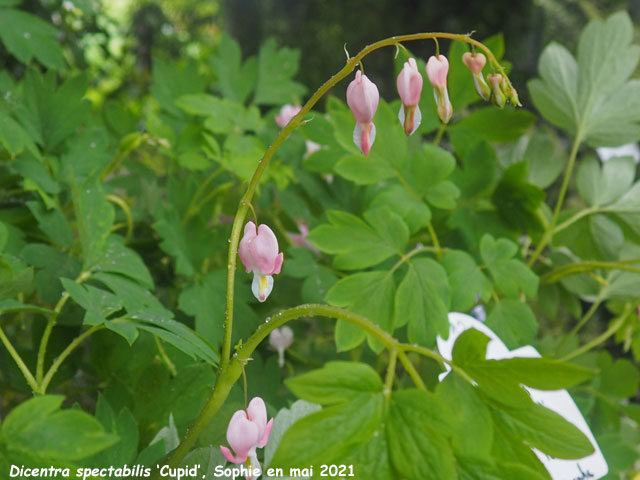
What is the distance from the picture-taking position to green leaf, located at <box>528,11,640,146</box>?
3.04ft

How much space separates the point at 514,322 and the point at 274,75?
1.93 feet

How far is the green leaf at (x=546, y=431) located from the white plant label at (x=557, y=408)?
6.2 inches

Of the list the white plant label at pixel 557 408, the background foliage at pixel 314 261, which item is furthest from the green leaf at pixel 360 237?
the white plant label at pixel 557 408

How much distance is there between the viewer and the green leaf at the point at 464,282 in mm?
757

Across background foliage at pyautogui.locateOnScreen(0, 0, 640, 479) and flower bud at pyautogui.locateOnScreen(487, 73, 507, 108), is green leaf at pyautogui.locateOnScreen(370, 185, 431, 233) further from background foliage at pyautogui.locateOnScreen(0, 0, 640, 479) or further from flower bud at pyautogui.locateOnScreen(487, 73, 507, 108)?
flower bud at pyautogui.locateOnScreen(487, 73, 507, 108)

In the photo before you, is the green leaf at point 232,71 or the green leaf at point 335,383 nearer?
the green leaf at point 335,383

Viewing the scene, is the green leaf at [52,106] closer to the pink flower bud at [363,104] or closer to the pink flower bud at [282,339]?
the pink flower bud at [282,339]

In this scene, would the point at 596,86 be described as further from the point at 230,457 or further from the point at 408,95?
the point at 230,457

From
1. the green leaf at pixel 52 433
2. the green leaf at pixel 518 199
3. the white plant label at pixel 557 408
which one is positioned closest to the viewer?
the green leaf at pixel 52 433

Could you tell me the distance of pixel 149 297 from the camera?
2.15 ft

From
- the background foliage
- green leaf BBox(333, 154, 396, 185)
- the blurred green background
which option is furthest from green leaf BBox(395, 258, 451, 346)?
the blurred green background

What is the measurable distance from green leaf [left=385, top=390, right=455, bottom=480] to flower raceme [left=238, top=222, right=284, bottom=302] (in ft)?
0.49

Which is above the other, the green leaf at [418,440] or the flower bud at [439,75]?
the flower bud at [439,75]

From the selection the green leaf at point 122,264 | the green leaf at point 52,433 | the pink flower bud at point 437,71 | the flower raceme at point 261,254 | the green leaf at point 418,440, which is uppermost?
the pink flower bud at point 437,71
